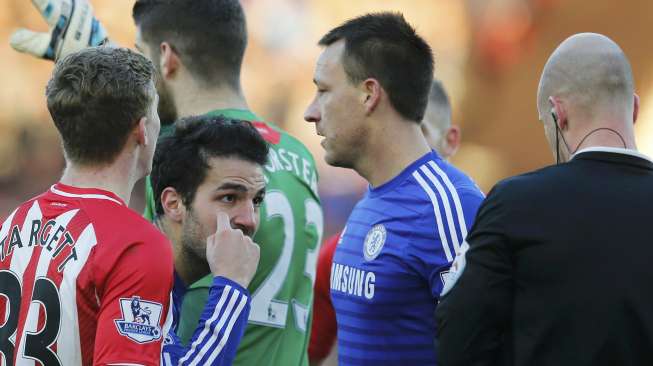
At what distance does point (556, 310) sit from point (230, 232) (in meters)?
1.04

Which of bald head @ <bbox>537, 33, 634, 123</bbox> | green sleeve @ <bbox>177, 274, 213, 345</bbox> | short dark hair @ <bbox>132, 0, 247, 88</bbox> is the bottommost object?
green sleeve @ <bbox>177, 274, 213, 345</bbox>

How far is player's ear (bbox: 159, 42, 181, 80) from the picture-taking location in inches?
161

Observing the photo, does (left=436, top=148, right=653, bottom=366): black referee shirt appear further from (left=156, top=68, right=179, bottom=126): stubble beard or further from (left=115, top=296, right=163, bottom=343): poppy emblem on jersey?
(left=156, top=68, right=179, bottom=126): stubble beard

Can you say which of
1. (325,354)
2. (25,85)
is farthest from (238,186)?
(25,85)

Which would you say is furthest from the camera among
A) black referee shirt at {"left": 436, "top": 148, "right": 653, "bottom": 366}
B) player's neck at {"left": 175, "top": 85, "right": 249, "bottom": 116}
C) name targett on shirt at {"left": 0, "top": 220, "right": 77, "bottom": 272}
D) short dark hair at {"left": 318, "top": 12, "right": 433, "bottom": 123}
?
player's neck at {"left": 175, "top": 85, "right": 249, "bottom": 116}

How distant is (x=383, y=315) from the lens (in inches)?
128

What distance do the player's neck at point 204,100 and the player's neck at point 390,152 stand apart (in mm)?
689

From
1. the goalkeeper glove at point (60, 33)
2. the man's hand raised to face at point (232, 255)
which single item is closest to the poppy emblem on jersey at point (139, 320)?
the man's hand raised to face at point (232, 255)

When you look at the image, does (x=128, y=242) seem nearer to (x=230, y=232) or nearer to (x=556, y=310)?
(x=230, y=232)

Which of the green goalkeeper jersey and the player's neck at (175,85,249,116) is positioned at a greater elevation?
the player's neck at (175,85,249,116)

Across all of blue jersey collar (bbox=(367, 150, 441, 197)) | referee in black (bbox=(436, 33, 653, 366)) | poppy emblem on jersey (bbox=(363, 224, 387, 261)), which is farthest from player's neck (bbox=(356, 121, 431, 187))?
referee in black (bbox=(436, 33, 653, 366))

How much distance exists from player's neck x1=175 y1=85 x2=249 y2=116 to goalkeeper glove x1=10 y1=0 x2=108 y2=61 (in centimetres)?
42

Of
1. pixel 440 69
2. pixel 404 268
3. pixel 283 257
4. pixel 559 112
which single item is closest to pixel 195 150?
pixel 283 257

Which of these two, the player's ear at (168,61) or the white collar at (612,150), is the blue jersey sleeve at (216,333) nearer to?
the white collar at (612,150)
